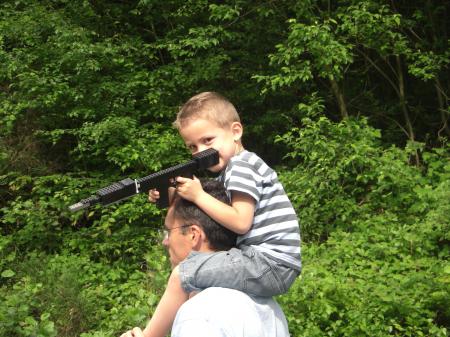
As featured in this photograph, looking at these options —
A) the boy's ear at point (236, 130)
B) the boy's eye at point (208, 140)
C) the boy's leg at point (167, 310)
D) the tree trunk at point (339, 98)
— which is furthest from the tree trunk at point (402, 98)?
the boy's leg at point (167, 310)

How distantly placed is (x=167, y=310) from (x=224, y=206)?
1.49ft

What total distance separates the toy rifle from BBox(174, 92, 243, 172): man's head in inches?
4.2

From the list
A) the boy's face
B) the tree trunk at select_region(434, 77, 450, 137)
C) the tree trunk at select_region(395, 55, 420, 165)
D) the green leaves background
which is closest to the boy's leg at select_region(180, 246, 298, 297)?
the boy's face

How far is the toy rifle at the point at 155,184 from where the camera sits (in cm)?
180

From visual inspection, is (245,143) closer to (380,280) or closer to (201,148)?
(380,280)

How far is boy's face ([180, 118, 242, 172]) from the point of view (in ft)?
7.47

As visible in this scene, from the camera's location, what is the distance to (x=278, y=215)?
2.16 metres

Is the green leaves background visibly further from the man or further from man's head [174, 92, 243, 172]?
the man

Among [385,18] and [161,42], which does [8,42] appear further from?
[385,18]

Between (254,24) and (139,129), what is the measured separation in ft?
8.48

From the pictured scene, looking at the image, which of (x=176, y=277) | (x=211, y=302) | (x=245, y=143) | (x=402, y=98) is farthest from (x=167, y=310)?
(x=402, y=98)

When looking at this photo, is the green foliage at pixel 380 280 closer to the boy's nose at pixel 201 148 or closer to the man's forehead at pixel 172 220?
the boy's nose at pixel 201 148

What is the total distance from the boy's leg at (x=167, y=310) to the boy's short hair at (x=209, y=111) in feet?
1.98

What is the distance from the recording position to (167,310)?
83.7 inches
